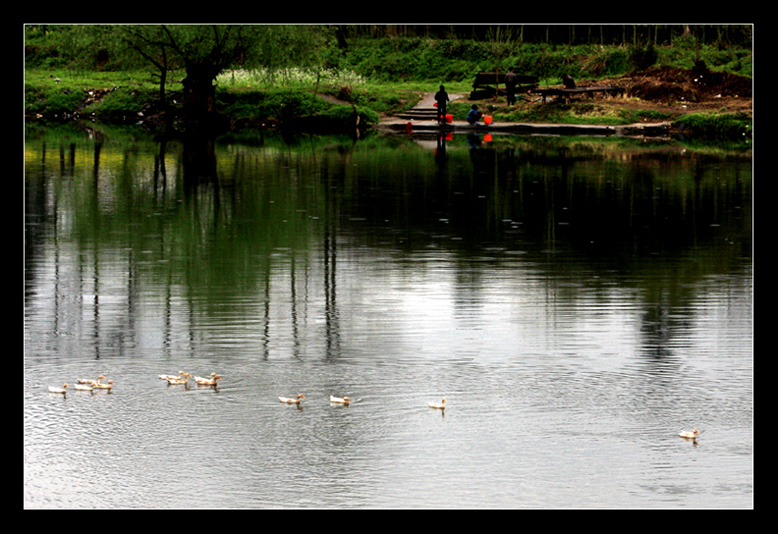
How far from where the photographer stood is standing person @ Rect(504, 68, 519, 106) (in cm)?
5509

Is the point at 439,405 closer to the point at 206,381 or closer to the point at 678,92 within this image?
the point at 206,381

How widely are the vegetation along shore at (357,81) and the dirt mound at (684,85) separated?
0.21 feet

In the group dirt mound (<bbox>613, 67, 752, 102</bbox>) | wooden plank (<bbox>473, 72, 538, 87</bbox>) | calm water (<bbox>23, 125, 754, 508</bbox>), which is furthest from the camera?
wooden plank (<bbox>473, 72, 538, 87</bbox>)

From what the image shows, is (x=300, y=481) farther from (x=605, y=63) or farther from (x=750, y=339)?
(x=605, y=63)

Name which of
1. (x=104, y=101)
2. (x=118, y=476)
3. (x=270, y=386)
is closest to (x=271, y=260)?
(x=270, y=386)

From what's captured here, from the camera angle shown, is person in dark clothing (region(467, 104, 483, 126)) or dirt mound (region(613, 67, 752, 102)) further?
dirt mound (region(613, 67, 752, 102))

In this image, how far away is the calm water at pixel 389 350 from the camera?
33.2 feet

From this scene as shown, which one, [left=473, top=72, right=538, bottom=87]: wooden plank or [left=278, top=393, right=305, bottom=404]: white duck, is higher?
[left=473, top=72, right=538, bottom=87]: wooden plank

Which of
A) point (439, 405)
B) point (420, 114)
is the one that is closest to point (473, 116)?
point (420, 114)

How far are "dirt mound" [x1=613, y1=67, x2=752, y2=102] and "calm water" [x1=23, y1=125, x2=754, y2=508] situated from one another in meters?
30.3

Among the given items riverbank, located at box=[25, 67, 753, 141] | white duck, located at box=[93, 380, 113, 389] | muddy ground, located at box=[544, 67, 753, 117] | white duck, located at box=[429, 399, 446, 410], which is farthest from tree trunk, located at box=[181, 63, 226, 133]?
white duck, located at box=[429, 399, 446, 410]

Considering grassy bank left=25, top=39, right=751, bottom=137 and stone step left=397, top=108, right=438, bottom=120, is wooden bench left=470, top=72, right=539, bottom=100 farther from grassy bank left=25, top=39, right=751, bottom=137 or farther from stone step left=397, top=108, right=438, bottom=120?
stone step left=397, top=108, right=438, bottom=120

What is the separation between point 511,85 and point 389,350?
42.8 m

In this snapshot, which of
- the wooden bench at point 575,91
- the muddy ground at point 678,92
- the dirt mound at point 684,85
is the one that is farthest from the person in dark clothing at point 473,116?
the dirt mound at point 684,85
